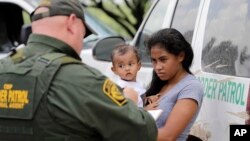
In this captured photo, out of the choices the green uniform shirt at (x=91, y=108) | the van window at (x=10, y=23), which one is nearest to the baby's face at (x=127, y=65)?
the green uniform shirt at (x=91, y=108)

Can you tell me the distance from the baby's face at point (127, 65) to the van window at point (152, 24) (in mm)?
658

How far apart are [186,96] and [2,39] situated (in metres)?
4.94

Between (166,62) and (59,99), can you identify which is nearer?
(59,99)

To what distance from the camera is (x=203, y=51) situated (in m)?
4.02

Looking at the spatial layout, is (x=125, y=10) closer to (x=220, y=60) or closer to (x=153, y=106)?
(x=220, y=60)

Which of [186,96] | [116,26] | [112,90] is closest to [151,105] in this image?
[186,96]

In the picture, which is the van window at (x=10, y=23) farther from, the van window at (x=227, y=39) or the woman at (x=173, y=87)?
the woman at (x=173, y=87)

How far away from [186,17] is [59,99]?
94.1 inches

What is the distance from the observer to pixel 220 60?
3750 mm

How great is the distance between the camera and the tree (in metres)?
16.5

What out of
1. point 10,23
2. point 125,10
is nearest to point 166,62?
point 10,23

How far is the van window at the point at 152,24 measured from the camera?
5.13 metres

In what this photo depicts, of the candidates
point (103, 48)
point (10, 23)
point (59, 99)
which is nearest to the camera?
point (59, 99)

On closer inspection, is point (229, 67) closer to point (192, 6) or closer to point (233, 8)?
point (233, 8)
